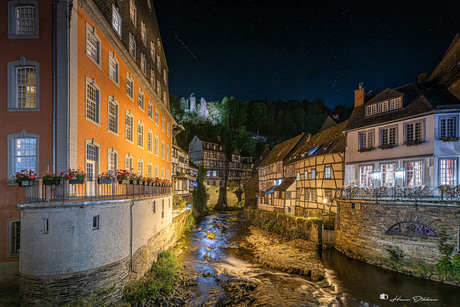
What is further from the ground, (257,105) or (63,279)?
(257,105)

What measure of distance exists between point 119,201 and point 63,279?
9.96 feet

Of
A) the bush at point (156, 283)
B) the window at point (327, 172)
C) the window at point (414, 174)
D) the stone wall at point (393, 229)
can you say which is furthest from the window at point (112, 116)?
the window at point (414, 174)

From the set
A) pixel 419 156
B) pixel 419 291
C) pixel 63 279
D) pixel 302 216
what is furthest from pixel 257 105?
pixel 63 279

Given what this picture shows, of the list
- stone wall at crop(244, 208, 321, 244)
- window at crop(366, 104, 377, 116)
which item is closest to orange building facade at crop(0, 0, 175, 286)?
stone wall at crop(244, 208, 321, 244)

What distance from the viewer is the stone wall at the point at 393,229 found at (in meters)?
14.4

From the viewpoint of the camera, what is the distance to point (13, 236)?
371 inches

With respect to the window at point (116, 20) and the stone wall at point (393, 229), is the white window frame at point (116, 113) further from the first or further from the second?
the stone wall at point (393, 229)

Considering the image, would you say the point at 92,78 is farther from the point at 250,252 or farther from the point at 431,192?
the point at 431,192

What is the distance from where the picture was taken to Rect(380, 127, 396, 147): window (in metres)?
18.9

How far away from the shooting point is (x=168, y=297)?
1193 centimetres

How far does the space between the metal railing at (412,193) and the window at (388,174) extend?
1.06 meters

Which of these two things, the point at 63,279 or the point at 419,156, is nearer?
the point at 63,279

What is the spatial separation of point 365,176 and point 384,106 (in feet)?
18.6

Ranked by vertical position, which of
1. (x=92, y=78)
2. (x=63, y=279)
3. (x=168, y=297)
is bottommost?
(x=168, y=297)
